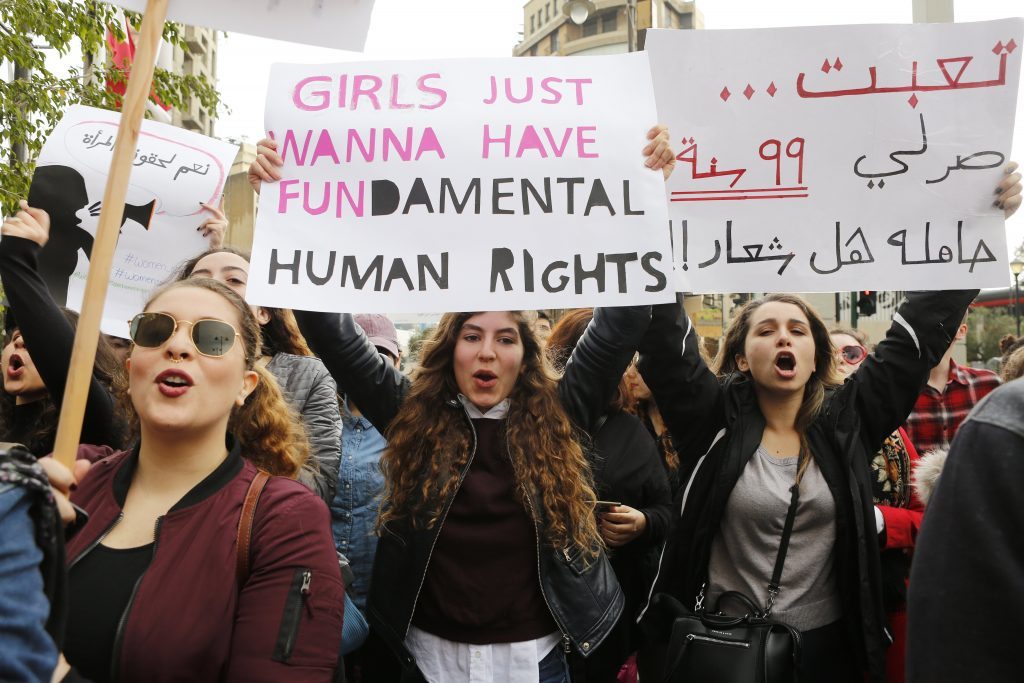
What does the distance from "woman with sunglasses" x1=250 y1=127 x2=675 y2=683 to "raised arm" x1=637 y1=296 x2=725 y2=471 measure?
0.13 metres

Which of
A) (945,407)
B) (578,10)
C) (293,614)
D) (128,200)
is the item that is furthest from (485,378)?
(578,10)

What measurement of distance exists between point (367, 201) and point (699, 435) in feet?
4.67

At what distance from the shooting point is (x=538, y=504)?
2504 mm

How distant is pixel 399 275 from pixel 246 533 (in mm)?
986

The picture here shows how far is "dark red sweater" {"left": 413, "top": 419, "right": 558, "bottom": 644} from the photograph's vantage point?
2.44 meters

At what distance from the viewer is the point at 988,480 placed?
111 centimetres

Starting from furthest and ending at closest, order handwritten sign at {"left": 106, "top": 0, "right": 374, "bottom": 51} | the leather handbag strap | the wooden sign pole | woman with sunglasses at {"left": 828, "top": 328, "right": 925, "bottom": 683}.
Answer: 1. woman with sunglasses at {"left": 828, "top": 328, "right": 925, "bottom": 683}
2. handwritten sign at {"left": 106, "top": 0, "right": 374, "bottom": 51}
3. the leather handbag strap
4. the wooden sign pole

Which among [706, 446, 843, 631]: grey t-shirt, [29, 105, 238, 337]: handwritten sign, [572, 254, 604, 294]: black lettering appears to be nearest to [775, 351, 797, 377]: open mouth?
[706, 446, 843, 631]: grey t-shirt

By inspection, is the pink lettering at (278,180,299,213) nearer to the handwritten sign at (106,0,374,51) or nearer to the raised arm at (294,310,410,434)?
the raised arm at (294,310,410,434)

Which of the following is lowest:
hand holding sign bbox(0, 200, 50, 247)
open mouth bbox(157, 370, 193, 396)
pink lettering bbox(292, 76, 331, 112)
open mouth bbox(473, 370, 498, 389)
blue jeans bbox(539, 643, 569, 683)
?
blue jeans bbox(539, 643, 569, 683)

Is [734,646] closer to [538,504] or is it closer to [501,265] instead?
[538,504]

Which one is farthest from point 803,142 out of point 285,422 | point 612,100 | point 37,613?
point 37,613

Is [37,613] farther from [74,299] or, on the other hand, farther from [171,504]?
[74,299]

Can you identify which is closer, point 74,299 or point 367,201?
point 367,201
